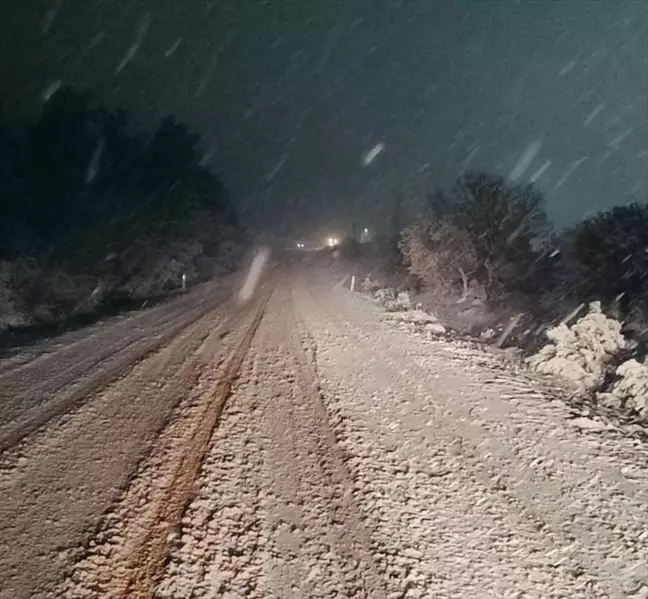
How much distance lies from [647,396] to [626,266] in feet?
27.0

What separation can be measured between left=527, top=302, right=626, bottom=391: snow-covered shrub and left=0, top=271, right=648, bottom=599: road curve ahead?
100 cm

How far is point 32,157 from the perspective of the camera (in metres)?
32.3

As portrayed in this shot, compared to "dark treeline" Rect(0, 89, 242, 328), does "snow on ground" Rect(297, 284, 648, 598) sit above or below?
below

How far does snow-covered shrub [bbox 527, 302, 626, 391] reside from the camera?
35.1ft

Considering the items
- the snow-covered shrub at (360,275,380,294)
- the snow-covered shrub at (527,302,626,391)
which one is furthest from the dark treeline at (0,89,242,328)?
the snow-covered shrub at (527,302,626,391)

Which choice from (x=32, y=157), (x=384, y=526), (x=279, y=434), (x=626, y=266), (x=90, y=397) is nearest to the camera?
(x=384, y=526)

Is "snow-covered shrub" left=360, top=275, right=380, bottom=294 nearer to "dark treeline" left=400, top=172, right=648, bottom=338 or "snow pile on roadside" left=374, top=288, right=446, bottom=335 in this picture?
"dark treeline" left=400, top=172, right=648, bottom=338

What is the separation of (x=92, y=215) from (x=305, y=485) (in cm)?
2888

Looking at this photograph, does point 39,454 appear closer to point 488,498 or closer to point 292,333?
point 488,498

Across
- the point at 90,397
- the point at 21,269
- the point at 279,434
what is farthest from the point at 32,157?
the point at 279,434

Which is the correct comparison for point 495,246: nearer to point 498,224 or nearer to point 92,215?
point 498,224

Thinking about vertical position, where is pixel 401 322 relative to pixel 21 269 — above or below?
below

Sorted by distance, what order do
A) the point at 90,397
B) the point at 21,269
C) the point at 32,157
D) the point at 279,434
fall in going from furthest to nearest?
the point at 32,157 < the point at 21,269 < the point at 90,397 < the point at 279,434

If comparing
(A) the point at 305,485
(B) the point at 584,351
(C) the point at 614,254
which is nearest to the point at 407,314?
(C) the point at 614,254
